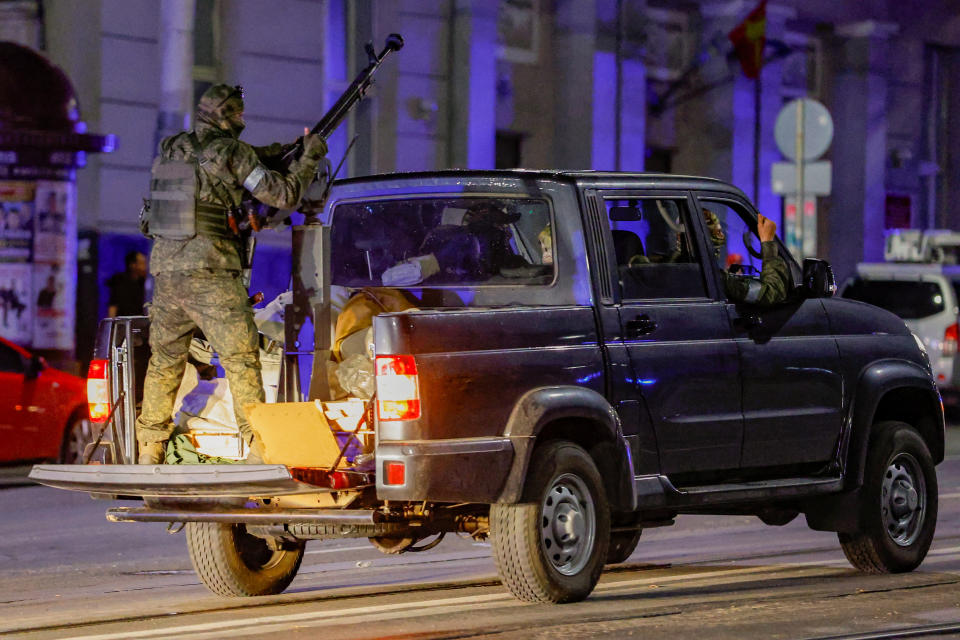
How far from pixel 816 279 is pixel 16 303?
41.8ft

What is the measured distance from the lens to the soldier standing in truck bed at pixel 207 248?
7.93 metres

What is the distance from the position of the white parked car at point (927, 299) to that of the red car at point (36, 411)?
10449 mm

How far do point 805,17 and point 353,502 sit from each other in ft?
79.6

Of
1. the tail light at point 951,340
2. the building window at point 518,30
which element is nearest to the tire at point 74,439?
the tail light at point 951,340

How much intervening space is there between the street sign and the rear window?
10.2 ft

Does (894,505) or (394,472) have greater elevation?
(394,472)

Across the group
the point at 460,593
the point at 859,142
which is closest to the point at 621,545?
the point at 460,593

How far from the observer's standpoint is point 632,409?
823cm

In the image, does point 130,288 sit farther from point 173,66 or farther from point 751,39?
point 751,39

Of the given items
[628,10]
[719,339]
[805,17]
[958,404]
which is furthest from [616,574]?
[805,17]

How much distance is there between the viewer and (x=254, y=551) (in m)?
8.84

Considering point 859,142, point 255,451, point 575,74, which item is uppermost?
point 575,74

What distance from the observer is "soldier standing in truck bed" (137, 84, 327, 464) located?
7926mm

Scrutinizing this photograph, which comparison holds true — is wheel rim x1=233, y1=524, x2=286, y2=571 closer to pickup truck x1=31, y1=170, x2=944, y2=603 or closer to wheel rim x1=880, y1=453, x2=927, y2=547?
pickup truck x1=31, y1=170, x2=944, y2=603
